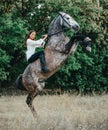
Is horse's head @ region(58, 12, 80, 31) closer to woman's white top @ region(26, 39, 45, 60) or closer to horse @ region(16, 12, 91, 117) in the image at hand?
horse @ region(16, 12, 91, 117)

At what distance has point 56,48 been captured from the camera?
48.5 ft

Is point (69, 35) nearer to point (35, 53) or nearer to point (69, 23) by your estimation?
point (35, 53)

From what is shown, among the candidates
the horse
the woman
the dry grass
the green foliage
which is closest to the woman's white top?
the woman

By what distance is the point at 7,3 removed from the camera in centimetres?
2628

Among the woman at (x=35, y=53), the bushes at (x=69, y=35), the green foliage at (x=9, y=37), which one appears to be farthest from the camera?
the bushes at (x=69, y=35)

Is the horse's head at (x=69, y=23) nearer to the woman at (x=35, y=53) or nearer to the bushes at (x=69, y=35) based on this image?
the woman at (x=35, y=53)

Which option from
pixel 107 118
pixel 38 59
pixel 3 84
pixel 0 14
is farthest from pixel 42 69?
pixel 3 84

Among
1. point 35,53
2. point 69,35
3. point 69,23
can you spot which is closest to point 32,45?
point 35,53

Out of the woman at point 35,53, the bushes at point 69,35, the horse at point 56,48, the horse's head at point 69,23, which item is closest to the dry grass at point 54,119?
the horse at point 56,48

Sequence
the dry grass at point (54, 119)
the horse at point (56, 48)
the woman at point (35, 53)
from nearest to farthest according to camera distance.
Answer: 1. the dry grass at point (54, 119)
2. the horse at point (56, 48)
3. the woman at point (35, 53)

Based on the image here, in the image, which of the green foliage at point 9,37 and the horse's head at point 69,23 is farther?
the green foliage at point 9,37

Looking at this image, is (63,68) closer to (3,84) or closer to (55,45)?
(3,84)

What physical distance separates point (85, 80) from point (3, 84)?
14.9 feet

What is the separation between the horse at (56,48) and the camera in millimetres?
14352
